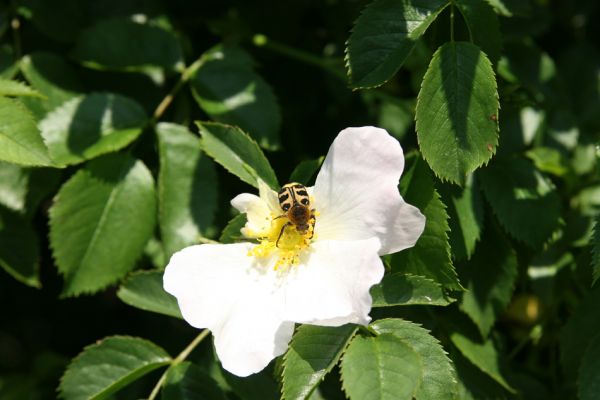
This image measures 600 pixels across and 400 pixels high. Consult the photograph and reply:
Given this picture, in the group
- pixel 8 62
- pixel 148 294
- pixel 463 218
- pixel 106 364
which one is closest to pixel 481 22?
pixel 463 218

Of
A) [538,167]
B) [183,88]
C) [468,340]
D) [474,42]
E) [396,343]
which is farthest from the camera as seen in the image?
[183,88]

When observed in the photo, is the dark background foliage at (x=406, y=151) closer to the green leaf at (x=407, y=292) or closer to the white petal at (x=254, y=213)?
the green leaf at (x=407, y=292)

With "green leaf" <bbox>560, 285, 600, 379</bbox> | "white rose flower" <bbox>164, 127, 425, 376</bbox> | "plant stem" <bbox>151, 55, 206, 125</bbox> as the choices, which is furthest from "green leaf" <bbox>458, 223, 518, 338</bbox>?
"plant stem" <bbox>151, 55, 206, 125</bbox>

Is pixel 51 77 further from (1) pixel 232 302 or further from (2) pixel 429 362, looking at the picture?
(2) pixel 429 362

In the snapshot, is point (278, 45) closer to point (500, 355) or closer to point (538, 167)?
point (538, 167)

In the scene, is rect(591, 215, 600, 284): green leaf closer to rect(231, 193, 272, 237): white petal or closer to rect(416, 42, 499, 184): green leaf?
rect(416, 42, 499, 184): green leaf

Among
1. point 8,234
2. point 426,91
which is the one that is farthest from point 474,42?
point 8,234
